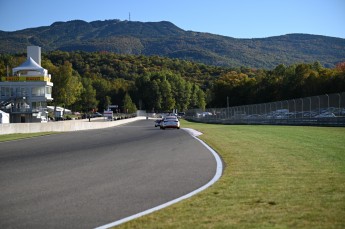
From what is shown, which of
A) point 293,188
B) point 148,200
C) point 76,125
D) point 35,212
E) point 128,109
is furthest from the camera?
point 128,109

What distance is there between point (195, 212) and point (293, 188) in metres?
2.82

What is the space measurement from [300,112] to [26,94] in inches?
2324

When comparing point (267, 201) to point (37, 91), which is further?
point (37, 91)

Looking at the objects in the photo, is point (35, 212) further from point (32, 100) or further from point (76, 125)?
point (32, 100)

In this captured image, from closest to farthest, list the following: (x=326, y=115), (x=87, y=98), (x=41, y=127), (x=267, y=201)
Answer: (x=267, y=201) → (x=326, y=115) → (x=41, y=127) → (x=87, y=98)

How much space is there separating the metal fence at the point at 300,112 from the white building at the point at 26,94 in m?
38.4

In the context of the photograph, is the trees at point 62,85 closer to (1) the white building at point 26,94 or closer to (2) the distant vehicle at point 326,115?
(1) the white building at point 26,94

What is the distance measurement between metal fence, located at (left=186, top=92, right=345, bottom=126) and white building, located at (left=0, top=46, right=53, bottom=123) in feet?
126

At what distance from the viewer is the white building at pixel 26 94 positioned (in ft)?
288

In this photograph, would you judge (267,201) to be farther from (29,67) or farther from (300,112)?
(29,67)

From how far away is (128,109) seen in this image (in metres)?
183

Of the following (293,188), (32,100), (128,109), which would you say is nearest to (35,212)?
(293,188)

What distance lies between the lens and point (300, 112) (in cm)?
4756

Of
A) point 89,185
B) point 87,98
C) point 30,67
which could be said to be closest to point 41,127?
point 89,185
